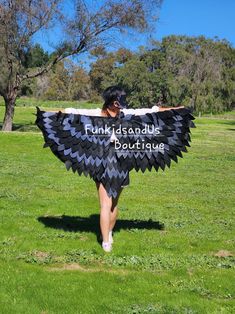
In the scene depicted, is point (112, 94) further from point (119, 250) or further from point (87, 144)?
point (119, 250)

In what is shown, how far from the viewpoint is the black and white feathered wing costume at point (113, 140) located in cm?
634

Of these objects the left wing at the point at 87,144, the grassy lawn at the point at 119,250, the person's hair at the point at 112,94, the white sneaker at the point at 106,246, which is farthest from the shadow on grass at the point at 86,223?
the person's hair at the point at 112,94

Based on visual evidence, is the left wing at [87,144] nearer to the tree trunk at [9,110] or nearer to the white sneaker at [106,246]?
the white sneaker at [106,246]

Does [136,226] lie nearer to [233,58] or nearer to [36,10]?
[36,10]

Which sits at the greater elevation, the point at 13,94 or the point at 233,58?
the point at 233,58

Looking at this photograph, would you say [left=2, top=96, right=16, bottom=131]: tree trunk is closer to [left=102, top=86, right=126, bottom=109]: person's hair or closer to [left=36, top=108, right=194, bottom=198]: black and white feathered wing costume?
[left=36, top=108, right=194, bottom=198]: black and white feathered wing costume

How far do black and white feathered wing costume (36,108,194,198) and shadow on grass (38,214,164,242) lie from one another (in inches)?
46.6

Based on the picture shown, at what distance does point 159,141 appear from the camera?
6.70m

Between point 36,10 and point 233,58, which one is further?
point 233,58

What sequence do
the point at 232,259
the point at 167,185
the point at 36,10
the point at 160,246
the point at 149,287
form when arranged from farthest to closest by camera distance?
the point at 36,10 → the point at 167,185 → the point at 160,246 → the point at 232,259 → the point at 149,287

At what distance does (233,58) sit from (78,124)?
257 feet

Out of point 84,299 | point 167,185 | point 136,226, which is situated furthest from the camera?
point 167,185

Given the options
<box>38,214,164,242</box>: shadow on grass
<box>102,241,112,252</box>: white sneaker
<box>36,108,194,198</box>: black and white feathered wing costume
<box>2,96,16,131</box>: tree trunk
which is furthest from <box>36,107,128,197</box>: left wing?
<box>2,96,16,131</box>: tree trunk

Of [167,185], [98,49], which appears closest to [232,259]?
[167,185]
